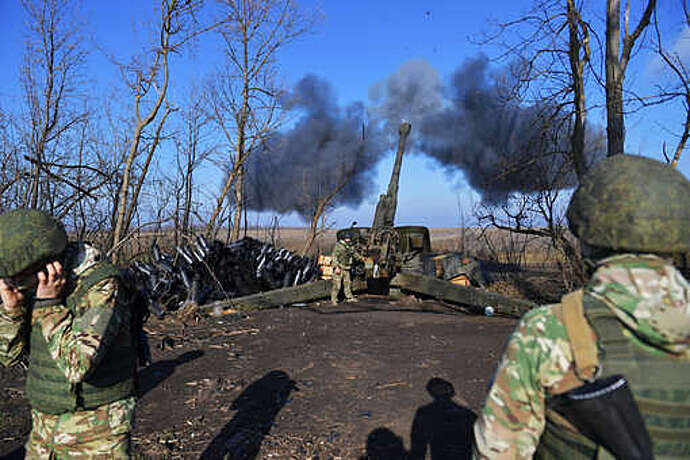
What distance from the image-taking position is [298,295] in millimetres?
9453

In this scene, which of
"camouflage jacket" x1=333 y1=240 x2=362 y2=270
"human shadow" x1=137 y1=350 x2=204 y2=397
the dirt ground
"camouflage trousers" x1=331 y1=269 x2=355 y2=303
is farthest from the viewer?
"camouflage trousers" x1=331 y1=269 x2=355 y2=303

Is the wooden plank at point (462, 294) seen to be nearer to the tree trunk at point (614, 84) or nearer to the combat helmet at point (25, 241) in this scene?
the tree trunk at point (614, 84)

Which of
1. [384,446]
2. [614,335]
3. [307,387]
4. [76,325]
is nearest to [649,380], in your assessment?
[614,335]

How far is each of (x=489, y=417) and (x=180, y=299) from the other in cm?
878

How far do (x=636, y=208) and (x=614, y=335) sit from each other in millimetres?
369

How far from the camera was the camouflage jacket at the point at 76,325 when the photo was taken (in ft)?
6.45

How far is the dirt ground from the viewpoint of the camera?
3.94 m

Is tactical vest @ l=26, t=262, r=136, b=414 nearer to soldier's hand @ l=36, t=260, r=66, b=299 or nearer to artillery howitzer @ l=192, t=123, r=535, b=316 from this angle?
soldier's hand @ l=36, t=260, r=66, b=299

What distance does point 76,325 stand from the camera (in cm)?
202

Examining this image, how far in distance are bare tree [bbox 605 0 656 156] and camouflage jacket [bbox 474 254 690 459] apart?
21.9ft

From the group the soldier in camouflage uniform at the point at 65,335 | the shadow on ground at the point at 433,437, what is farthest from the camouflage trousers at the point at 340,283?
the soldier in camouflage uniform at the point at 65,335

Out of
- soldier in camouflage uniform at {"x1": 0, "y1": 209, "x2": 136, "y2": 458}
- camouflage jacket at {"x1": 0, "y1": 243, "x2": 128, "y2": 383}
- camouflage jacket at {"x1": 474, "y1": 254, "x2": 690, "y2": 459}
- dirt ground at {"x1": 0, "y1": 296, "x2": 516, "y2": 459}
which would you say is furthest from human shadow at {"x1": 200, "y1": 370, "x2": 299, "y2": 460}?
camouflage jacket at {"x1": 474, "y1": 254, "x2": 690, "y2": 459}

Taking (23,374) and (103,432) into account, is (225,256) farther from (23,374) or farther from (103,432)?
(103,432)

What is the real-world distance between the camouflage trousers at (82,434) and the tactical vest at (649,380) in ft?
6.09
